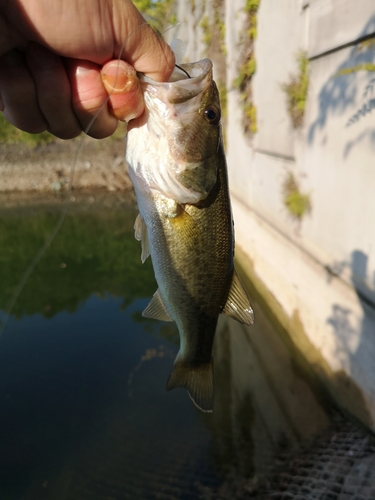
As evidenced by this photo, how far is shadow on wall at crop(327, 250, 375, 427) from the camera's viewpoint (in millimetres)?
3432

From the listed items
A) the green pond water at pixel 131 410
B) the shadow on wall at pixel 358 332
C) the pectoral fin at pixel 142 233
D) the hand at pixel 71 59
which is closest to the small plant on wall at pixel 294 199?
the shadow on wall at pixel 358 332

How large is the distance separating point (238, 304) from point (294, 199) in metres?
3.55

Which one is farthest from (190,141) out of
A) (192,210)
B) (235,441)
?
(235,441)

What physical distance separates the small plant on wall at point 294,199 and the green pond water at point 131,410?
1726mm

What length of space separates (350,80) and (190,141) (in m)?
2.75

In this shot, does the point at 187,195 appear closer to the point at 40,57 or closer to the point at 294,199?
the point at 40,57

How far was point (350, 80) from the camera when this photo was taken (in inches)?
137

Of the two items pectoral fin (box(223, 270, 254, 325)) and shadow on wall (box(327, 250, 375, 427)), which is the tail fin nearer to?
pectoral fin (box(223, 270, 254, 325))

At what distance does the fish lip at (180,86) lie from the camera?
140 centimetres

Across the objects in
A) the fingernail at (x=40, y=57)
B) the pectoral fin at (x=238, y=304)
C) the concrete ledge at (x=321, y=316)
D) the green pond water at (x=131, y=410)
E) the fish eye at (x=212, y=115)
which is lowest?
the green pond water at (x=131, y=410)

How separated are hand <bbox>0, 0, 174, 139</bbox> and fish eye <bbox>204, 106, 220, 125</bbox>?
0.66ft

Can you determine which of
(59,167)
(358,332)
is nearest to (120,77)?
(358,332)

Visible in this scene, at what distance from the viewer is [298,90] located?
15.2 ft

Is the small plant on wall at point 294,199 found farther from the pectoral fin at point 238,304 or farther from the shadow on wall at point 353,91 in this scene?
the pectoral fin at point 238,304
